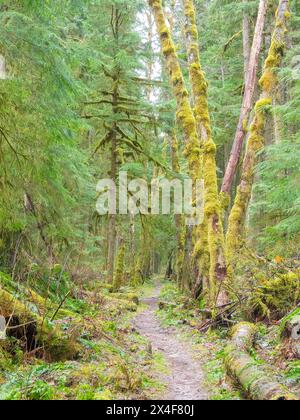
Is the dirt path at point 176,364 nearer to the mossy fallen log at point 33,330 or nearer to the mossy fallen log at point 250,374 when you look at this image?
the mossy fallen log at point 250,374

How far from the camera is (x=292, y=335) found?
19.1 feet

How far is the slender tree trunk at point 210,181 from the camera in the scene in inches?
386

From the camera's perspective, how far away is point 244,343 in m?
6.54

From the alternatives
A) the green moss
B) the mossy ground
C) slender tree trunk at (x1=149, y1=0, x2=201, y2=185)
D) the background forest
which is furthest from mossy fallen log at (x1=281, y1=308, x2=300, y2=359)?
slender tree trunk at (x1=149, y1=0, x2=201, y2=185)

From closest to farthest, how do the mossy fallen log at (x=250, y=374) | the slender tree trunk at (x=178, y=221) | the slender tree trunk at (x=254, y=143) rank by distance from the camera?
the mossy fallen log at (x=250, y=374) → the slender tree trunk at (x=254, y=143) → the slender tree trunk at (x=178, y=221)

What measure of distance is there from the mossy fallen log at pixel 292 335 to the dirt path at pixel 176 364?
1.32m

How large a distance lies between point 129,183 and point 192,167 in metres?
4.23

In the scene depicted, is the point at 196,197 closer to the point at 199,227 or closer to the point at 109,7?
the point at 199,227

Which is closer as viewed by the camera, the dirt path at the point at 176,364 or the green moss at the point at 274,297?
the dirt path at the point at 176,364

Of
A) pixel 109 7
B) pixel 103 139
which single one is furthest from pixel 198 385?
pixel 109 7

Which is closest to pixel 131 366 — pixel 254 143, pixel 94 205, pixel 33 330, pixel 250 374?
pixel 33 330

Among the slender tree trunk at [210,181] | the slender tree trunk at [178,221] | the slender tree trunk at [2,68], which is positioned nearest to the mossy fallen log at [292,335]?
the slender tree trunk at [210,181]

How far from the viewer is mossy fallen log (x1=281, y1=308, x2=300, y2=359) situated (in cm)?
558

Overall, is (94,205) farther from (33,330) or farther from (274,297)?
(33,330)
